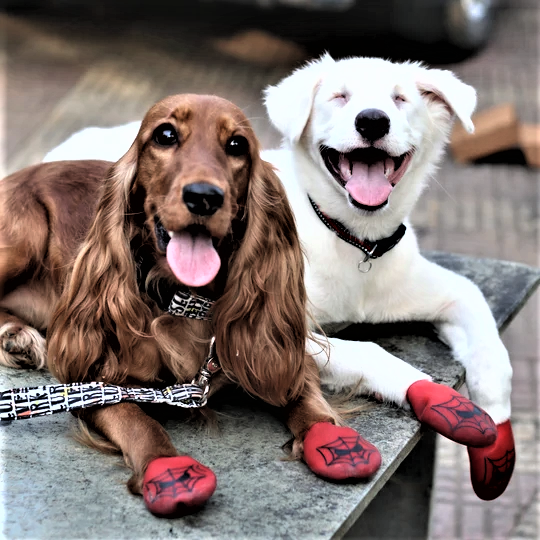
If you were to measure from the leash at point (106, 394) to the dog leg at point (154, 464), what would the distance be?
1.7 inches

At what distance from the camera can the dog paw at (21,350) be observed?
2.94m

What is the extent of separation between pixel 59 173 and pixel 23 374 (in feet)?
2.44

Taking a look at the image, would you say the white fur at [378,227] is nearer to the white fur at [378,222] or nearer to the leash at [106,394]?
the white fur at [378,222]

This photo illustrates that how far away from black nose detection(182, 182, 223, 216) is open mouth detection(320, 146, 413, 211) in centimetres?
80

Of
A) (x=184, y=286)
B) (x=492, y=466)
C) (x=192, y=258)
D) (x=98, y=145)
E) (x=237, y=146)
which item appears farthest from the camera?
(x=98, y=145)

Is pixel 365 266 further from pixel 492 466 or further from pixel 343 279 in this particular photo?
pixel 492 466

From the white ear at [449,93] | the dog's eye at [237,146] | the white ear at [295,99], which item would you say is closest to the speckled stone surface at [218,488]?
the dog's eye at [237,146]

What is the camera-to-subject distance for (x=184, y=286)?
103 inches

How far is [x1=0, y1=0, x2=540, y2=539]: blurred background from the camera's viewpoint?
684 cm

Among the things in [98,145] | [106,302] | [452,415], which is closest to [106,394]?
[106,302]

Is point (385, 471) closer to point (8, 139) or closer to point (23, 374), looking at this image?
point (23, 374)

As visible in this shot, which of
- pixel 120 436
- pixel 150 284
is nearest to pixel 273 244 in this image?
pixel 150 284

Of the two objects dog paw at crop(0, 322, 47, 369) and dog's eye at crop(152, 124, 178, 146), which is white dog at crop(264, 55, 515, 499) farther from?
dog paw at crop(0, 322, 47, 369)

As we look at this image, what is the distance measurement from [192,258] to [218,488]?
616 mm
